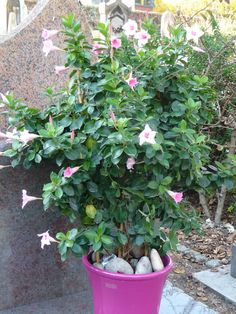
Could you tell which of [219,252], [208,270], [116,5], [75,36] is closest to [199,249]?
[219,252]

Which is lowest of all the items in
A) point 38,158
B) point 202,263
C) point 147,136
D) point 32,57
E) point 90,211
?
point 202,263

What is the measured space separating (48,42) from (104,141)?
494mm

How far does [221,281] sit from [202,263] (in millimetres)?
420

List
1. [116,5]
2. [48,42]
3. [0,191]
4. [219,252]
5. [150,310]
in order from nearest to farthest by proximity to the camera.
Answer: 1. [48,42]
2. [150,310]
3. [0,191]
4. [219,252]
5. [116,5]

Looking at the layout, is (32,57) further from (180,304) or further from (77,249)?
(180,304)

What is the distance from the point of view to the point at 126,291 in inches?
66.7

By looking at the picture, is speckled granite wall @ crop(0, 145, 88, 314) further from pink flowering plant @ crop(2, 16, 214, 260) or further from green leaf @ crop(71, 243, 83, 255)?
green leaf @ crop(71, 243, 83, 255)

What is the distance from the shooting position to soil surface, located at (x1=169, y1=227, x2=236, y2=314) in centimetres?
256

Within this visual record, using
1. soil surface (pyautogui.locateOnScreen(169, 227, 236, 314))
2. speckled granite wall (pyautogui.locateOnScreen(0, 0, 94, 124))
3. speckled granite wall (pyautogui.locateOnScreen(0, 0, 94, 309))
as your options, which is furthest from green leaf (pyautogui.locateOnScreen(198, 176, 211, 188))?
soil surface (pyautogui.locateOnScreen(169, 227, 236, 314))

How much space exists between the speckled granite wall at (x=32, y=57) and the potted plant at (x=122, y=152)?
408 mm

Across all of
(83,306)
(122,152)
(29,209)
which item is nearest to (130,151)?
(122,152)

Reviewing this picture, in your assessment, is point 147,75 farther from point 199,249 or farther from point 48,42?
point 199,249

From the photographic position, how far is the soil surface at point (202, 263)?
2.56 m

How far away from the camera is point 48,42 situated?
1656 millimetres
